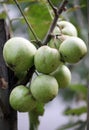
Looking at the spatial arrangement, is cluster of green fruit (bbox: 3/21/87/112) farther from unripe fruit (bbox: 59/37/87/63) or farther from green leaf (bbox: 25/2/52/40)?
green leaf (bbox: 25/2/52/40)

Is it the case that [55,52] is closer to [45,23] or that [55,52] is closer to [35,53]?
[35,53]

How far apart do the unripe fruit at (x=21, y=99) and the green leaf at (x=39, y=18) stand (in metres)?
0.19

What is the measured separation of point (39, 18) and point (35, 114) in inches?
8.1

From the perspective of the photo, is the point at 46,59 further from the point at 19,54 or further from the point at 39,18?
the point at 39,18

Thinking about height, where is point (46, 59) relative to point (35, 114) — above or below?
above

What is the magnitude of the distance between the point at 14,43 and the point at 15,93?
0.07 meters

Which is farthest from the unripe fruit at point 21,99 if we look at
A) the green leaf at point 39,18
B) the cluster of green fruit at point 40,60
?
the green leaf at point 39,18

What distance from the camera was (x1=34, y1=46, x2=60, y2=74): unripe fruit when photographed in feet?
1.96

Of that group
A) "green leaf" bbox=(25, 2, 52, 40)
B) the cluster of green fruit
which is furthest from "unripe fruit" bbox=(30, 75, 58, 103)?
"green leaf" bbox=(25, 2, 52, 40)

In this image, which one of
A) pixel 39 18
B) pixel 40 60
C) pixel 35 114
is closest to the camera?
pixel 40 60

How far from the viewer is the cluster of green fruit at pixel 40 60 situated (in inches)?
23.9

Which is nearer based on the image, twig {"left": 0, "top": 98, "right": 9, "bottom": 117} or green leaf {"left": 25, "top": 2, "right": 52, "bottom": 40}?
twig {"left": 0, "top": 98, "right": 9, "bottom": 117}

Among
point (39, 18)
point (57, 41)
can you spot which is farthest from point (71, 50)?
point (39, 18)

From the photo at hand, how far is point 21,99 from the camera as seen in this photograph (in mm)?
632
